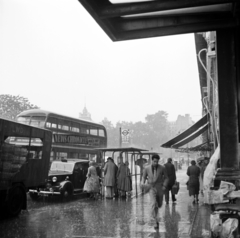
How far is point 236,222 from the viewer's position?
4898mm

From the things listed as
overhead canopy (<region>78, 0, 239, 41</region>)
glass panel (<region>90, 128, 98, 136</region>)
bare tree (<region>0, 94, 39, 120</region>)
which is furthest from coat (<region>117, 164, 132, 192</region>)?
bare tree (<region>0, 94, 39, 120</region>)

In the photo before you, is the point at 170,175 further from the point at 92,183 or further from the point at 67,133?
the point at 67,133

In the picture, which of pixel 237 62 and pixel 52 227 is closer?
pixel 237 62

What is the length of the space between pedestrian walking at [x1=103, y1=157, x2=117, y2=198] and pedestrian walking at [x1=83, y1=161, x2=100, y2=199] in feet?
1.36

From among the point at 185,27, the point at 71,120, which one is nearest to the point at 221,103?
the point at 185,27

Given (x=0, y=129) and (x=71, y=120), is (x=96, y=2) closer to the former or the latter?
(x=0, y=129)

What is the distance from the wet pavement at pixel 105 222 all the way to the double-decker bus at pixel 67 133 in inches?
229

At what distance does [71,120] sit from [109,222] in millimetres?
11106

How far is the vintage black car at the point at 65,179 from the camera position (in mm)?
12312

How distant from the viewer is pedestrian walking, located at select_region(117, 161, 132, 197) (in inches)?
532

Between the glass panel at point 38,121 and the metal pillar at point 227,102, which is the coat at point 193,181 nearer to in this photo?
the metal pillar at point 227,102

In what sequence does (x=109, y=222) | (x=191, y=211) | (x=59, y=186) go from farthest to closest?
(x=59, y=186), (x=191, y=211), (x=109, y=222)

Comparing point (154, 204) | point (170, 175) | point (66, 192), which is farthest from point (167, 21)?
point (66, 192)

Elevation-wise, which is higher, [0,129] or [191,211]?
[0,129]
